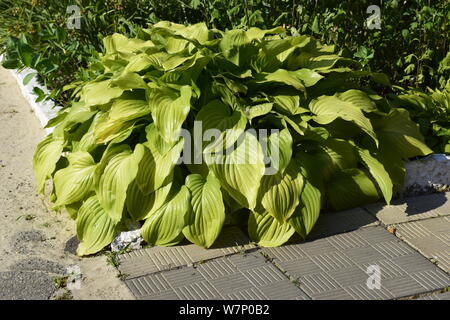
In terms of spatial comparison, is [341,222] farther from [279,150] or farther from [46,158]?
[46,158]

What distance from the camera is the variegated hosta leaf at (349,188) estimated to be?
14.7 ft

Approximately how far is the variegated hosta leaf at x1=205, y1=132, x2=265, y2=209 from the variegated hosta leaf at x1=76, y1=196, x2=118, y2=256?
68 cm

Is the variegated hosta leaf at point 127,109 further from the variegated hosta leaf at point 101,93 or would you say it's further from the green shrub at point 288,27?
the green shrub at point 288,27

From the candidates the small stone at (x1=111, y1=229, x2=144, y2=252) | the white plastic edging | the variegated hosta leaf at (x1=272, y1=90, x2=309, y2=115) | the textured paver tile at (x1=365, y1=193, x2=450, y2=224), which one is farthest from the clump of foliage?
the white plastic edging

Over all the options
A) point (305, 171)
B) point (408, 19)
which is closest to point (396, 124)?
point (305, 171)

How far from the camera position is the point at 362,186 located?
4543 millimetres

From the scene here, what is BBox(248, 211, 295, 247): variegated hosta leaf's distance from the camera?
4.15 metres

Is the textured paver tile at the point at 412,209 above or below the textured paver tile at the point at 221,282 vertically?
above

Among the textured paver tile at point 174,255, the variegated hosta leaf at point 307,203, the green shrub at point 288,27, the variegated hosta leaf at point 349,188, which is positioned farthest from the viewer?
the green shrub at point 288,27

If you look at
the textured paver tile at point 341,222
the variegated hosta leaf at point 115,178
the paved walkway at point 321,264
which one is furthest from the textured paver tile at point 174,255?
the textured paver tile at point 341,222

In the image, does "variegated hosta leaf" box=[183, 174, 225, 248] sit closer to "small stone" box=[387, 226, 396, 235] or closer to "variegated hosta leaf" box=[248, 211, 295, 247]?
"variegated hosta leaf" box=[248, 211, 295, 247]

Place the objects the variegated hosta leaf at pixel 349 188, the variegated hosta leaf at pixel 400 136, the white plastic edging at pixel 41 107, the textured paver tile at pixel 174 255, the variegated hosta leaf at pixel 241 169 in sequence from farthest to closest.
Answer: the white plastic edging at pixel 41 107, the variegated hosta leaf at pixel 400 136, the variegated hosta leaf at pixel 349 188, the variegated hosta leaf at pixel 241 169, the textured paver tile at pixel 174 255

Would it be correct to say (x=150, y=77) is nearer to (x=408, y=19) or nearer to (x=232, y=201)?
(x=232, y=201)

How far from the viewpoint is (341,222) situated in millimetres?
4430
